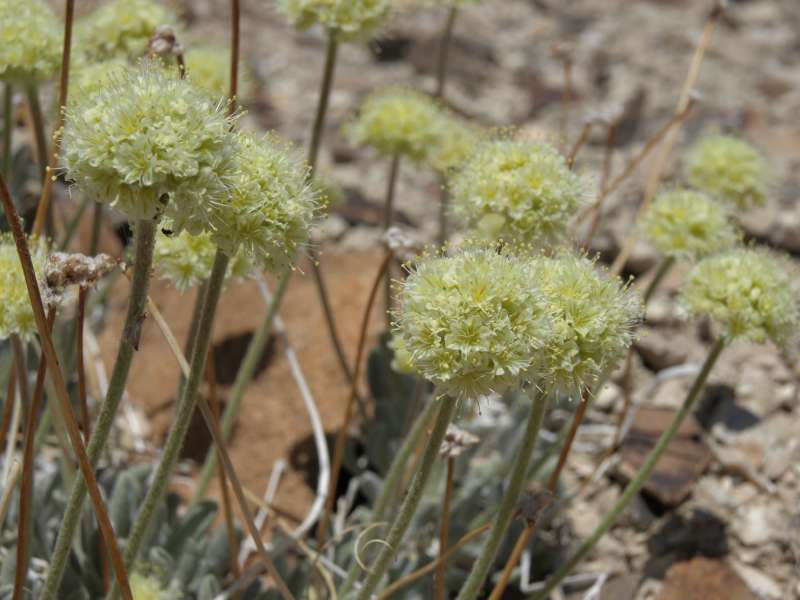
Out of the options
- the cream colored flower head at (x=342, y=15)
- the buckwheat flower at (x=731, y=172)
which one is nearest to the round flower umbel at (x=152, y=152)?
the cream colored flower head at (x=342, y=15)

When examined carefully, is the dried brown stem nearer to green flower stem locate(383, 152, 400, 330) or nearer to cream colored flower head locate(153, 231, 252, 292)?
cream colored flower head locate(153, 231, 252, 292)

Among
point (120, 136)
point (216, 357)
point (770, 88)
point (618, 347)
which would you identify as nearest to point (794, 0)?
point (770, 88)

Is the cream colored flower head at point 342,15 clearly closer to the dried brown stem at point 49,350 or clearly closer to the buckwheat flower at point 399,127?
the buckwheat flower at point 399,127

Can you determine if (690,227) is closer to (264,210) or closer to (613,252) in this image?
(613,252)

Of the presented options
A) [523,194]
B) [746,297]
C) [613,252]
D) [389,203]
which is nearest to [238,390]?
[389,203]

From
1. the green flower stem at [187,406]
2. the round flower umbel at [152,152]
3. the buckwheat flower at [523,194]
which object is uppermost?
the round flower umbel at [152,152]
